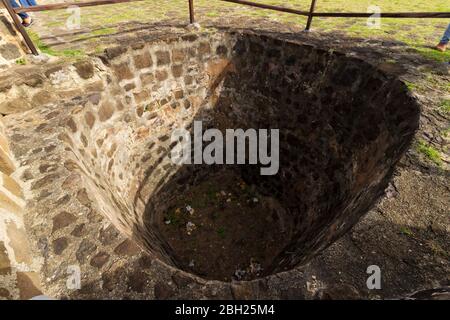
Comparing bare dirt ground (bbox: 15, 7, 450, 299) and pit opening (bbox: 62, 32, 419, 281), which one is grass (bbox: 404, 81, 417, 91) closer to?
pit opening (bbox: 62, 32, 419, 281)

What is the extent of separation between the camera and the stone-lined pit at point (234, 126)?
3.34 meters

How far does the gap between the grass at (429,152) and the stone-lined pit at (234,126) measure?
0.23m

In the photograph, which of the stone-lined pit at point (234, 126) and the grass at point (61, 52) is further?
the grass at point (61, 52)

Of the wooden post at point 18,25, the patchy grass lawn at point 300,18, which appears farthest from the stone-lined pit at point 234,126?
the patchy grass lawn at point 300,18

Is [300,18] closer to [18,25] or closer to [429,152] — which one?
[429,152]

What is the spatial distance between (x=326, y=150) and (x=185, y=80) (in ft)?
9.18

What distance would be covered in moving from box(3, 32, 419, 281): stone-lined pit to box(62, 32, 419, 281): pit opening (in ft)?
0.06

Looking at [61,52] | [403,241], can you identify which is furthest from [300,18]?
[403,241]

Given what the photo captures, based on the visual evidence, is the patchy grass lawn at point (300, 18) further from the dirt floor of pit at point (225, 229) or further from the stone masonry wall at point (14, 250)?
the dirt floor of pit at point (225, 229)

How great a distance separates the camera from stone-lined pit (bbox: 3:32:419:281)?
131 inches

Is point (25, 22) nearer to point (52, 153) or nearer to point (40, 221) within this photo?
point (52, 153)

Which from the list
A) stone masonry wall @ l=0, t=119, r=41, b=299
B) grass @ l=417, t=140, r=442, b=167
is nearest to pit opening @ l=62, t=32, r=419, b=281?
grass @ l=417, t=140, r=442, b=167

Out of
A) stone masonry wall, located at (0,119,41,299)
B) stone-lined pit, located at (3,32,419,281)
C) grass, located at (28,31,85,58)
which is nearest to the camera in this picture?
stone masonry wall, located at (0,119,41,299)
